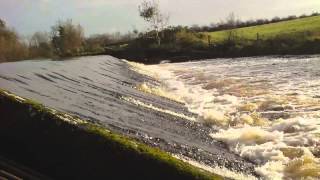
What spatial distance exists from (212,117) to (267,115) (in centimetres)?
236

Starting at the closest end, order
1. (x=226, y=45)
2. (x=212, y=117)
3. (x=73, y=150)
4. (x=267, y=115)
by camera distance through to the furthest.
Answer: (x=73, y=150) < (x=212, y=117) < (x=267, y=115) < (x=226, y=45)

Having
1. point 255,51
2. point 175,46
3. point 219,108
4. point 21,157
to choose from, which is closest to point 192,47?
point 175,46

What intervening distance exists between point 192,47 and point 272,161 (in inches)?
2265

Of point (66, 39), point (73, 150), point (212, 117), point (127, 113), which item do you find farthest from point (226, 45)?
point (73, 150)

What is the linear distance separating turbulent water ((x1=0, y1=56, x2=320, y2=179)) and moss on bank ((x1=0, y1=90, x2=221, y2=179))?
9.08ft

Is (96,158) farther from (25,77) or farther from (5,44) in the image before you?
(5,44)

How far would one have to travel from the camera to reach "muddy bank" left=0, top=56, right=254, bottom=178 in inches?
515

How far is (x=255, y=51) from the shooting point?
63.2 metres

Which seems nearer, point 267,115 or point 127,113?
point 127,113

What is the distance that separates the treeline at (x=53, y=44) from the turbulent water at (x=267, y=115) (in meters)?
35.4

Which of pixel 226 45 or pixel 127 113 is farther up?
pixel 127 113

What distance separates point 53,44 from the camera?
3145 inches

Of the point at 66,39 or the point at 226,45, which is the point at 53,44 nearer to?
the point at 66,39

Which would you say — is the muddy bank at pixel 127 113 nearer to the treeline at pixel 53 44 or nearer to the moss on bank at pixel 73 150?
the moss on bank at pixel 73 150
